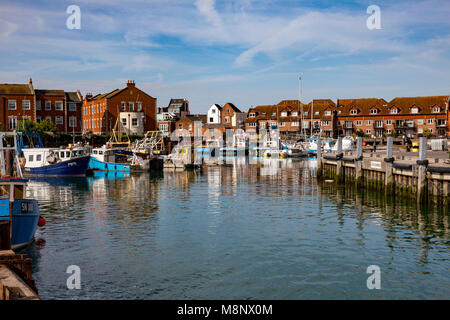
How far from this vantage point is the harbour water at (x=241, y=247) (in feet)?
52.1

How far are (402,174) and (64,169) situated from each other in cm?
4370

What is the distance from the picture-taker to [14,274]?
12.4m

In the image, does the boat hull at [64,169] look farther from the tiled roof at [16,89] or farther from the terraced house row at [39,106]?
the tiled roof at [16,89]

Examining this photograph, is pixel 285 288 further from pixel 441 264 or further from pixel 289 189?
pixel 289 189

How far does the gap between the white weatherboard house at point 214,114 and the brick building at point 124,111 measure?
48.8m

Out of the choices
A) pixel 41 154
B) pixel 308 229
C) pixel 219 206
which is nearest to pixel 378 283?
pixel 308 229

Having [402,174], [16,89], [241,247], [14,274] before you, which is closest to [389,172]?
[402,174]

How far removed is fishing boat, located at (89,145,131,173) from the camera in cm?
6462

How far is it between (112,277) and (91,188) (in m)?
31.6

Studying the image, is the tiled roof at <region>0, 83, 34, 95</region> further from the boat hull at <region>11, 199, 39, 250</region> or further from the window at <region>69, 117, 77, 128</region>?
the boat hull at <region>11, 199, 39, 250</region>

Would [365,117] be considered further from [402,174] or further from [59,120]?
[402,174]

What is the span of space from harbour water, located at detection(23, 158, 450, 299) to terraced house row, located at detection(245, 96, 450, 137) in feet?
263

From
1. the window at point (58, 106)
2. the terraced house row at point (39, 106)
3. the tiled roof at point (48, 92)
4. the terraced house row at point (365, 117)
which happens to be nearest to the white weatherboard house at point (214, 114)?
the terraced house row at point (365, 117)


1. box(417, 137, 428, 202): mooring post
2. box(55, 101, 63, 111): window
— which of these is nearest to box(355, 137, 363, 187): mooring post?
box(417, 137, 428, 202): mooring post
